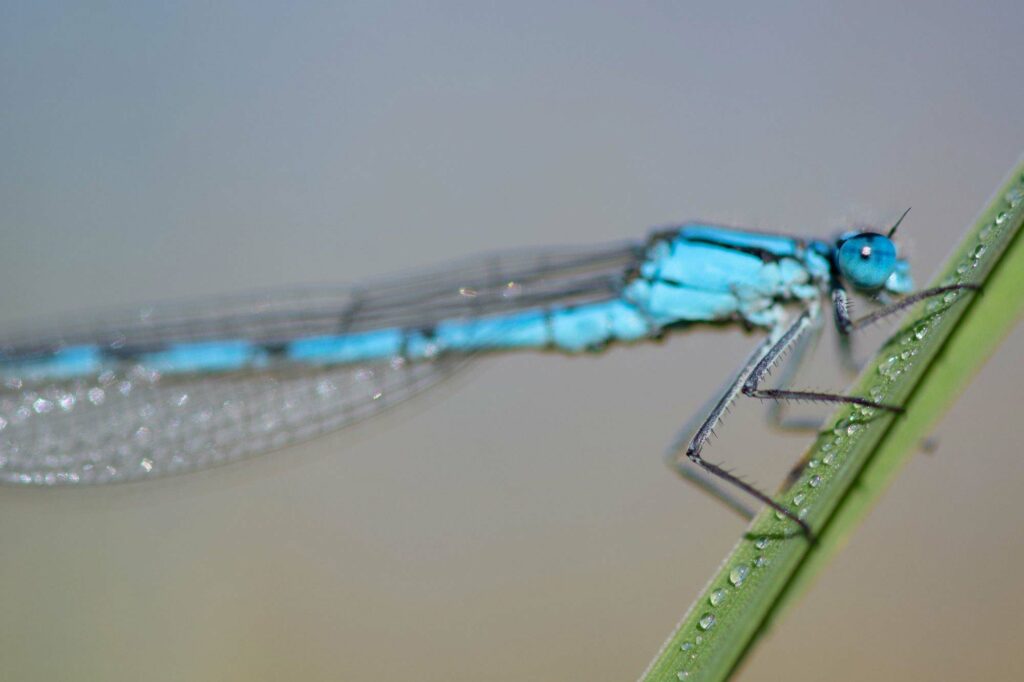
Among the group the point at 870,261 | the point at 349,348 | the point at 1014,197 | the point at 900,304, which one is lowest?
the point at 349,348

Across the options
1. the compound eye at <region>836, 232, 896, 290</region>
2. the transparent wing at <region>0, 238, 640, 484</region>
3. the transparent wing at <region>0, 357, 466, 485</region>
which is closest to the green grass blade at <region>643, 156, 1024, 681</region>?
the compound eye at <region>836, 232, 896, 290</region>

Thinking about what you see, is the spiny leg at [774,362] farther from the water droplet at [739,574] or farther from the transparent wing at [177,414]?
the transparent wing at [177,414]

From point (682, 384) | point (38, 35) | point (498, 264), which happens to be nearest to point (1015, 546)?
point (682, 384)

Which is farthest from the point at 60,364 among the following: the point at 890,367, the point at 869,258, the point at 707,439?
the point at 890,367

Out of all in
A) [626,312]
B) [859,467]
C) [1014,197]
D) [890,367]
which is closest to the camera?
[859,467]

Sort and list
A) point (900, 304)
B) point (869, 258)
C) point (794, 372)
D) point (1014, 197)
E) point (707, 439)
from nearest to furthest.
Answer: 1. point (1014, 197)
2. point (900, 304)
3. point (707, 439)
4. point (869, 258)
5. point (794, 372)

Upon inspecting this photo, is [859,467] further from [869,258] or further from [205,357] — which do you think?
[205,357]
